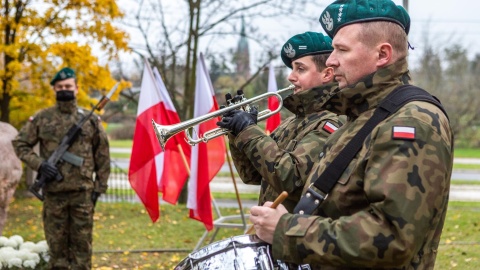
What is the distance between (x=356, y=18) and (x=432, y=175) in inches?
26.7

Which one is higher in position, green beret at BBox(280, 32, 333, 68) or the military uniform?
green beret at BBox(280, 32, 333, 68)

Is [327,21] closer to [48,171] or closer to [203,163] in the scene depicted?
[48,171]

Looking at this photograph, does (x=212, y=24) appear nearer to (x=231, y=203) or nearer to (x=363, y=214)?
(x=231, y=203)

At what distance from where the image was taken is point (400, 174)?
6.82 feet

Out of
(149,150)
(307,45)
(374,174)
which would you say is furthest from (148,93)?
(374,174)

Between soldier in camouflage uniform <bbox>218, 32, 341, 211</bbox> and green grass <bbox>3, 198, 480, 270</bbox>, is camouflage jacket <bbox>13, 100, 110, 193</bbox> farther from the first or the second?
soldier in camouflage uniform <bbox>218, 32, 341, 211</bbox>

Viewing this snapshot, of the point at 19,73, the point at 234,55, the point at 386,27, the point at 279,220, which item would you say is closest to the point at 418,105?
the point at 386,27

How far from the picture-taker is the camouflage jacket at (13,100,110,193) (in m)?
7.03

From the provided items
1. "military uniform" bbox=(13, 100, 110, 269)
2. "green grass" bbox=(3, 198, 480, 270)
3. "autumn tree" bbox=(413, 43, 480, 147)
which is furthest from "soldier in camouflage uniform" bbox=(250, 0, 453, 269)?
"autumn tree" bbox=(413, 43, 480, 147)

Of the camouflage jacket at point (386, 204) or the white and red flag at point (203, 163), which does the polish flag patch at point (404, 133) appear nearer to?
the camouflage jacket at point (386, 204)

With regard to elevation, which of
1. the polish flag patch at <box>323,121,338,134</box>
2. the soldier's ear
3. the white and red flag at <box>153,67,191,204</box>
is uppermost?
the soldier's ear

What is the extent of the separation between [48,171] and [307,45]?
3.90 meters

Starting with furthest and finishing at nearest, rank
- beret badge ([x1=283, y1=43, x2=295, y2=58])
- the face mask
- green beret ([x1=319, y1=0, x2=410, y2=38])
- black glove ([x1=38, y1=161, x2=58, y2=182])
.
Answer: the face mask < black glove ([x1=38, y1=161, x2=58, y2=182]) < beret badge ([x1=283, y1=43, x2=295, y2=58]) < green beret ([x1=319, y1=0, x2=410, y2=38])

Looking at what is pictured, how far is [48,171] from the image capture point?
686cm
